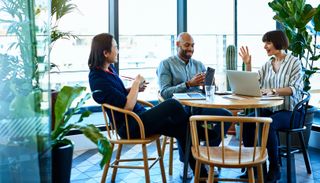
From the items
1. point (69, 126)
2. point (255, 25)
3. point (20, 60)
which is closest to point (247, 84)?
point (69, 126)

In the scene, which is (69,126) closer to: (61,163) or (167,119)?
(61,163)

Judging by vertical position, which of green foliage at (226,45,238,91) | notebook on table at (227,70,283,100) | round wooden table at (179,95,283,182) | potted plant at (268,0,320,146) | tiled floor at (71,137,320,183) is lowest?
tiled floor at (71,137,320,183)

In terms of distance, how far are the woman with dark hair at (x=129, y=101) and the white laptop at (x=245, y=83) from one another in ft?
1.77

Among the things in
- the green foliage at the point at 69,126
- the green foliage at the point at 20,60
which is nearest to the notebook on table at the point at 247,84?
the green foliage at the point at 69,126

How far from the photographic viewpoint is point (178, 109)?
318cm

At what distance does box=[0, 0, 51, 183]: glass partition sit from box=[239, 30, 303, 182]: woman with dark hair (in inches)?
72.4

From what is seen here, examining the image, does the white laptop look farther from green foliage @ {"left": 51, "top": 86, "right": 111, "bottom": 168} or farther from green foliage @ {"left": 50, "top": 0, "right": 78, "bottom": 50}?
green foliage @ {"left": 50, "top": 0, "right": 78, "bottom": 50}

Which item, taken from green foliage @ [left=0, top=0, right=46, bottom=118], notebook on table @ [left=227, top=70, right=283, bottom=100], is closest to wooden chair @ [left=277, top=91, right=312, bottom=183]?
notebook on table @ [left=227, top=70, right=283, bottom=100]

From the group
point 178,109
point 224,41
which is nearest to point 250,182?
point 178,109

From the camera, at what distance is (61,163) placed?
270cm

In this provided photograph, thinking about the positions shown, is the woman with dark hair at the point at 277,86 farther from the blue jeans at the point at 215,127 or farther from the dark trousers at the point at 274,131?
the blue jeans at the point at 215,127

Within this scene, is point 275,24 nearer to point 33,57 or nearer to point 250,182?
point 250,182

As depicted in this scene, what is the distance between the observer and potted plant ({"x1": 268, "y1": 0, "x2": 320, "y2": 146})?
13.7 feet

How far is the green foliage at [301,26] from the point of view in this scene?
4168 millimetres
